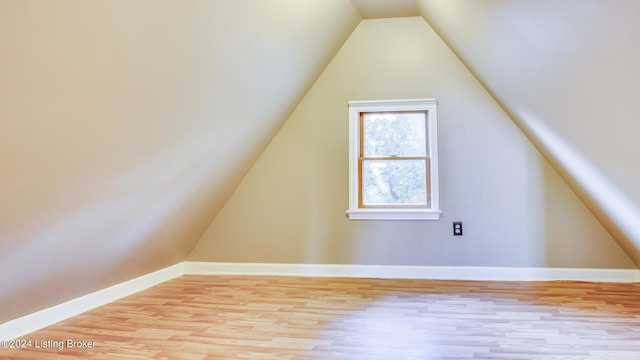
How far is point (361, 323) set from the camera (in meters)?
2.45

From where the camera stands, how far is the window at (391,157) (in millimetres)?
3695

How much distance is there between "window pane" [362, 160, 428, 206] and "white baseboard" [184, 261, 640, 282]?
0.64m

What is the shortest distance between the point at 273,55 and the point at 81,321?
2.16 m

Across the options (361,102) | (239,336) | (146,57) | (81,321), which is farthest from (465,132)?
(81,321)

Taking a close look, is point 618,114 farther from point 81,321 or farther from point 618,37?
point 81,321

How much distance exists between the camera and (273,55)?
8.56 feet

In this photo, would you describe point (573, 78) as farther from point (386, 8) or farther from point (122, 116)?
point (122, 116)

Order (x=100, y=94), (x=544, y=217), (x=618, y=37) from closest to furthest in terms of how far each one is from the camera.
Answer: (x=618, y=37) < (x=100, y=94) < (x=544, y=217)

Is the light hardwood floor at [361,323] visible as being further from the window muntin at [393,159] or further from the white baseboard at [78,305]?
the window muntin at [393,159]

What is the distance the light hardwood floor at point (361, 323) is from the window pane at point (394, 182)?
0.79 m

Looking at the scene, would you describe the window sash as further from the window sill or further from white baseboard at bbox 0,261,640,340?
white baseboard at bbox 0,261,640,340

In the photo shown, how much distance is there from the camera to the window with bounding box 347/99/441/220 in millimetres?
3695

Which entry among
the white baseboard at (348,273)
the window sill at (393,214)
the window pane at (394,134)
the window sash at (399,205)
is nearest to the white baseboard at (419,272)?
the white baseboard at (348,273)

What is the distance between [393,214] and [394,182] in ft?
1.08
